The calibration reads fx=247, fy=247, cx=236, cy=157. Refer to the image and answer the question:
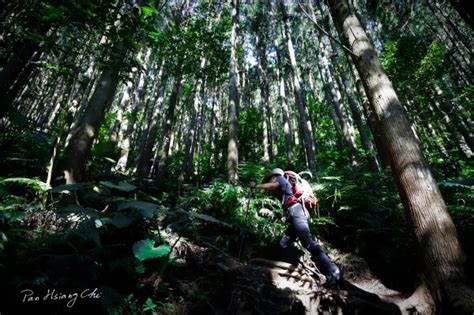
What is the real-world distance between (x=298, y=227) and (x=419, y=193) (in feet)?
6.18

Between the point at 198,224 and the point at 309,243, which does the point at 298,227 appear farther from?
the point at 198,224

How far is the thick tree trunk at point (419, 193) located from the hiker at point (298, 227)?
1.37m

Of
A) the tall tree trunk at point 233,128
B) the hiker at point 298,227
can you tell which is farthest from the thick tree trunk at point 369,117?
the tall tree trunk at point 233,128

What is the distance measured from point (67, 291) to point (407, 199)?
152 inches

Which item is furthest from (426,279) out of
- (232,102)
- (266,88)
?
(266,88)

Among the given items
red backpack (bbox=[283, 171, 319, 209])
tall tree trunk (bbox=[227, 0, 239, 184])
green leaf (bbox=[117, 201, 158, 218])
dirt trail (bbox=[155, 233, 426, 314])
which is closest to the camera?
green leaf (bbox=[117, 201, 158, 218])

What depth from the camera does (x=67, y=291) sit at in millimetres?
2281

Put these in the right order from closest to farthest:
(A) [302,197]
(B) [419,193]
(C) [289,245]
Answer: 1. (B) [419,193]
2. (A) [302,197]
3. (C) [289,245]

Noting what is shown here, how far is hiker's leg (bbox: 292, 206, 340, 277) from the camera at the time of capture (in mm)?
3973

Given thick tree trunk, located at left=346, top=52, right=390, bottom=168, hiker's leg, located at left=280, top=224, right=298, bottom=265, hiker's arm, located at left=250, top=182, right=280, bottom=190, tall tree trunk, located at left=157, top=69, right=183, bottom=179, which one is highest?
tall tree trunk, located at left=157, top=69, right=183, bottom=179

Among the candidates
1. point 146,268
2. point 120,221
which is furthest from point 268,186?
point 120,221

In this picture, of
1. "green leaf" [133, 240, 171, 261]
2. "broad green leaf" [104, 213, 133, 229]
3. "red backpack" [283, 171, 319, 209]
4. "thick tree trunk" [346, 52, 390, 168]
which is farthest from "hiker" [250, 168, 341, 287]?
"broad green leaf" [104, 213, 133, 229]

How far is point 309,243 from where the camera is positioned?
4188 mm

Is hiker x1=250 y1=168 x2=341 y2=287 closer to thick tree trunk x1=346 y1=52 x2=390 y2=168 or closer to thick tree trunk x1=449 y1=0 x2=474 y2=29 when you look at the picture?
thick tree trunk x1=346 y1=52 x2=390 y2=168
